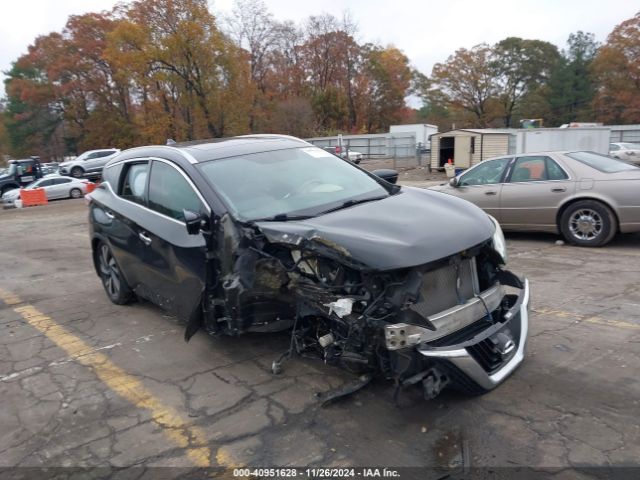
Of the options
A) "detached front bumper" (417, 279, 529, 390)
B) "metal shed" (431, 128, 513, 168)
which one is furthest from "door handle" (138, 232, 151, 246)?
"metal shed" (431, 128, 513, 168)

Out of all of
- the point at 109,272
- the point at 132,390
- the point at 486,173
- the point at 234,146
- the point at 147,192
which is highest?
the point at 234,146

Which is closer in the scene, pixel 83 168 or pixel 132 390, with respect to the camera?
pixel 132 390

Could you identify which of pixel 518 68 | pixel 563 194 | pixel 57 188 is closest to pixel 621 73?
pixel 518 68

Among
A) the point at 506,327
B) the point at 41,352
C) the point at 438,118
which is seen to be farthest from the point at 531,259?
the point at 438,118

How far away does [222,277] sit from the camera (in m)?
3.78

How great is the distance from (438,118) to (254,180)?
7516 centimetres

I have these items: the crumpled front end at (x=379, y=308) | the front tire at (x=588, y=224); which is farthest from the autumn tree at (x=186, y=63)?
the crumpled front end at (x=379, y=308)

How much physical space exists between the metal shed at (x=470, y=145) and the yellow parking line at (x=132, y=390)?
21240 millimetres

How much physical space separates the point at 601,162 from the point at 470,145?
55.8 feet

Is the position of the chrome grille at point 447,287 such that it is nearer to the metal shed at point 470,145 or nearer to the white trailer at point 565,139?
the white trailer at point 565,139

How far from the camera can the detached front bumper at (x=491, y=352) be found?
292 centimetres

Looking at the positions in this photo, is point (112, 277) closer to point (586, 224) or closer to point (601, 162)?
point (586, 224)

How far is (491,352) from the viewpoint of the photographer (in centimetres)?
319

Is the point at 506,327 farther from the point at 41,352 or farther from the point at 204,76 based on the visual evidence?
the point at 204,76
